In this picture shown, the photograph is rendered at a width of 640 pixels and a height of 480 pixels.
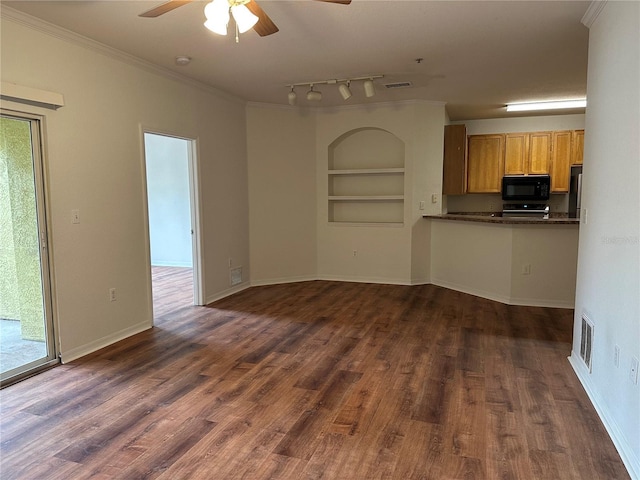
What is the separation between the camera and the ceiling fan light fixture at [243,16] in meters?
2.24

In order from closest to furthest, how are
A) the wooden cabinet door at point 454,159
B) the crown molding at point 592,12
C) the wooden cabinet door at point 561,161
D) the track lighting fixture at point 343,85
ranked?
1. the crown molding at point 592,12
2. the track lighting fixture at point 343,85
3. the wooden cabinet door at point 454,159
4. the wooden cabinet door at point 561,161

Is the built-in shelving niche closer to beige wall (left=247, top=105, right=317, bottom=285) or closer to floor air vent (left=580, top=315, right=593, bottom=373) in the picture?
beige wall (left=247, top=105, right=317, bottom=285)

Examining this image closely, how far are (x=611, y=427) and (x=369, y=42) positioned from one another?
10.3ft

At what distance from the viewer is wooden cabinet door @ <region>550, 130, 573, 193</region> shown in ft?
22.0

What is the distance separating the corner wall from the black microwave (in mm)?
4118

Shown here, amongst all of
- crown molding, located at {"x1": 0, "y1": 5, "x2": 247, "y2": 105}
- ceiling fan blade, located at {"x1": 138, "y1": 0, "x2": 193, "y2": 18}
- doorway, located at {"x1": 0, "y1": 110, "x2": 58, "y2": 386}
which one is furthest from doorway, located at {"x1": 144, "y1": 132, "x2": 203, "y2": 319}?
ceiling fan blade, located at {"x1": 138, "y1": 0, "x2": 193, "y2": 18}

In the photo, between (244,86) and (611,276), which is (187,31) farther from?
(611,276)

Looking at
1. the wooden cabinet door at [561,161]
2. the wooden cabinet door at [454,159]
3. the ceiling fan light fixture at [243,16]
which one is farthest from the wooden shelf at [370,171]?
the ceiling fan light fixture at [243,16]

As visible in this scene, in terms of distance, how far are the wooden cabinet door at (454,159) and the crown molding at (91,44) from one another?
3460 mm

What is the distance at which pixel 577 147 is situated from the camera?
6.68 meters

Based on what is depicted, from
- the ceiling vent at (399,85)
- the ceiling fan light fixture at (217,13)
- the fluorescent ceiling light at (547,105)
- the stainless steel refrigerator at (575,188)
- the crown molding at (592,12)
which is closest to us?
the ceiling fan light fixture at (217,13)

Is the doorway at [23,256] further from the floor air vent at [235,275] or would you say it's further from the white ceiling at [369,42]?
the floor air vent at [235,275]

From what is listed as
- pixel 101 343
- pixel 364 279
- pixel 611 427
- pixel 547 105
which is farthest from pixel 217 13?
pixel 547 105

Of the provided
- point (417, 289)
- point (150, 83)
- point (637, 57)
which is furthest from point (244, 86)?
point (637, 57)
